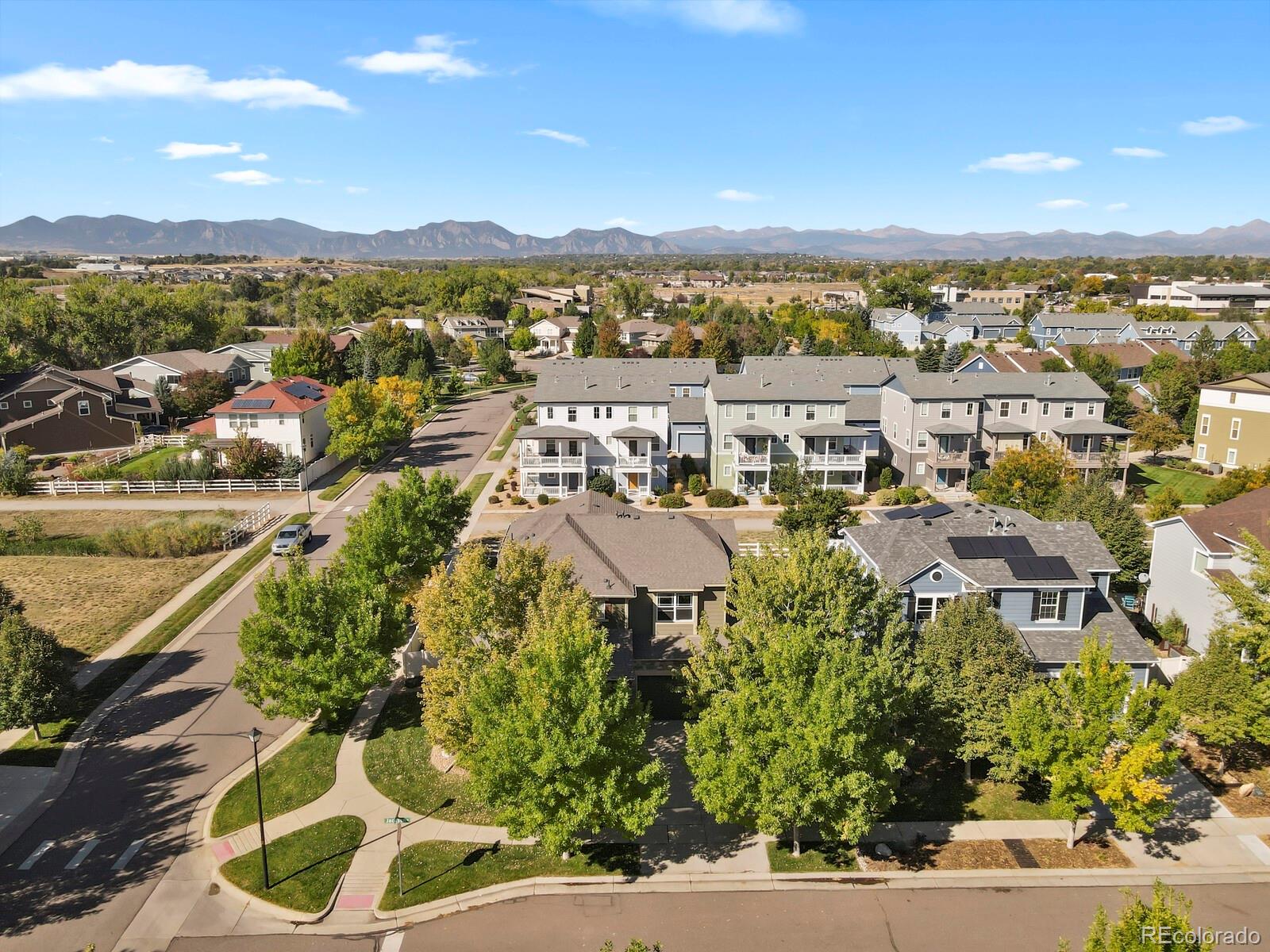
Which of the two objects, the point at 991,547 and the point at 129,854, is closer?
the point at 129,854

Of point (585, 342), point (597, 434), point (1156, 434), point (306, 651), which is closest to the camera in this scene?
point (306, 651)

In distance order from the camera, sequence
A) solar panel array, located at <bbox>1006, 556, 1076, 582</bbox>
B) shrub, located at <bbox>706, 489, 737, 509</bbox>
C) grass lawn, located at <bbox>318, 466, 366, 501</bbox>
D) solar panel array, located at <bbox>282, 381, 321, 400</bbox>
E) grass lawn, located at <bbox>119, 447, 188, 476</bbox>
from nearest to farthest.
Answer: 1. solar panel array, located at <bbox>1006, 556, 1076, 582</bbox>
2. shrub, located at <bbox>706, 489, 737, 509</bbox>
3. grass lawn, located at <bbox>318, 466, 366, 501</bbox>
4. grass lawn, located at <bbox>119, 447, 188, 476</bbox>
5. solar panel array, located at <bbox>282, 381, 321, 400</bbox>

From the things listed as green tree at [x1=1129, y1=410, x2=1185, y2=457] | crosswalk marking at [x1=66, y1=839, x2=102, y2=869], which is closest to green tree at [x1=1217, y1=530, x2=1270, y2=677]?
crosswalk marking at [x1=66, y1=839, x2=102, y2=869]

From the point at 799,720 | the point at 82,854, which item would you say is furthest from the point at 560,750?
the point at 82,854

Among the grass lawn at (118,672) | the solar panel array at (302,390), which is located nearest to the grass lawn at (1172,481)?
the grass lawn at (118,672)

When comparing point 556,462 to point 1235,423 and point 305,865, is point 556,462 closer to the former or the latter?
point 305,865

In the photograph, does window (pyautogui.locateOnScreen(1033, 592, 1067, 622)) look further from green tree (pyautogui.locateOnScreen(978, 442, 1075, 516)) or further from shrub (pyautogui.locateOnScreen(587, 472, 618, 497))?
shrub (pyautogui.locateOnScreen(587, 472, 618, 497))

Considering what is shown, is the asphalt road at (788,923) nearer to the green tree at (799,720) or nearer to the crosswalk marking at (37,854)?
the green tree at (799,720)
